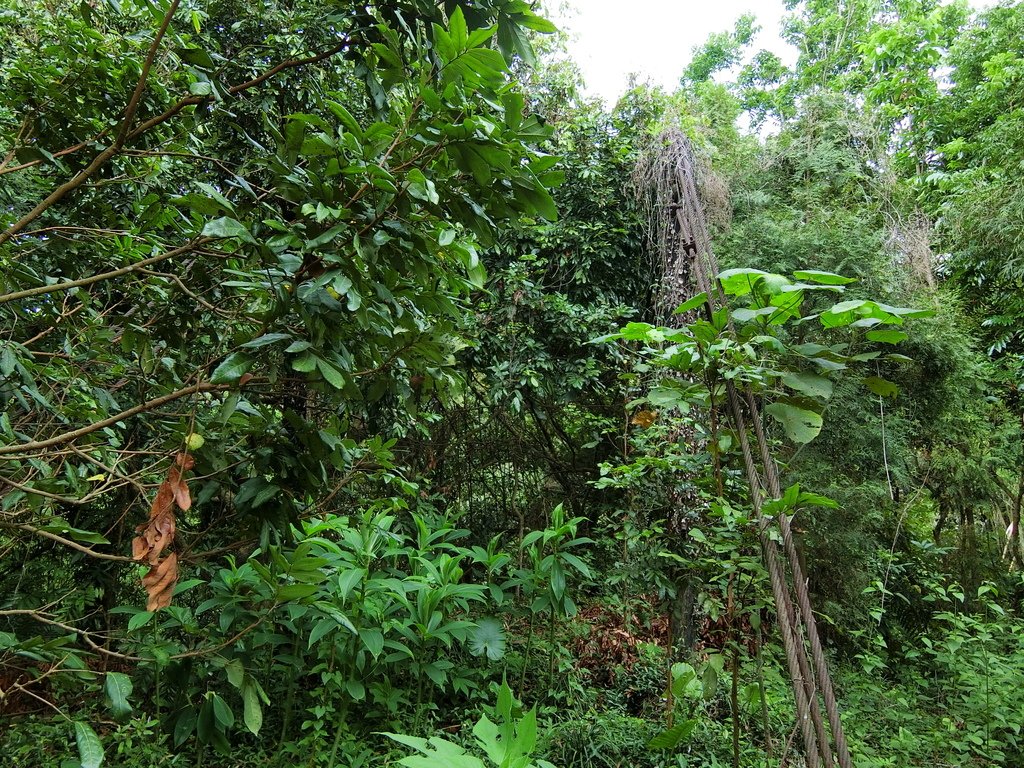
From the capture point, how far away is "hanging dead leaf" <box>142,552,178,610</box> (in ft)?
3.60

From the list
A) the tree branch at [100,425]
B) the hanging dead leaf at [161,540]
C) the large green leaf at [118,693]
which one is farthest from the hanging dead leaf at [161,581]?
Result: the tree branch at [100,425]

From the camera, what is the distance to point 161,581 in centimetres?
111

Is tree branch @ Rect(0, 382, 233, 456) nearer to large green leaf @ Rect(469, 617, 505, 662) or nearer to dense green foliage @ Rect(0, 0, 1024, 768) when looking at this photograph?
dense green foliage @ Rect(0, 0, 1024, 768)

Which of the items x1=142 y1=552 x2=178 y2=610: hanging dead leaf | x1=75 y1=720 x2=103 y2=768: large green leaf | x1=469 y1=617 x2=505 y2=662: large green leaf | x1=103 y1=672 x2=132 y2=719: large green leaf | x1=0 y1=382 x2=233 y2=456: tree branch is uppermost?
x1=0 y1=382 x2=233 y2=456: tree branch

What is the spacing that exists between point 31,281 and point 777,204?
443 centimetres

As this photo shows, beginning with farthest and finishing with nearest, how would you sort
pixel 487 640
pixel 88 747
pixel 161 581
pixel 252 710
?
pixel 487 640, pixel 252 710, pixel 161 581, pixel 88 747

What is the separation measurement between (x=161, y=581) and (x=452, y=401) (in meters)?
1.23

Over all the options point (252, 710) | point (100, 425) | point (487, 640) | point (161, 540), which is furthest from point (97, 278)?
point (487, 640)

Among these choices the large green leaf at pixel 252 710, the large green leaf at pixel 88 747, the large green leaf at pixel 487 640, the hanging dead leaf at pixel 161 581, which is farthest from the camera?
the large green leaf at pixel 487 640

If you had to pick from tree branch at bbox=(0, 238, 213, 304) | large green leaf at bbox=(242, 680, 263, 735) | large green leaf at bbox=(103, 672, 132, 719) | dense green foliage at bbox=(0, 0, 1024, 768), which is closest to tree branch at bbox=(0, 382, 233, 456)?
dense green foliage at bbox=(0, 0, 1024, 768)

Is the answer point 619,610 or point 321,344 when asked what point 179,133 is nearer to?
point 321,344

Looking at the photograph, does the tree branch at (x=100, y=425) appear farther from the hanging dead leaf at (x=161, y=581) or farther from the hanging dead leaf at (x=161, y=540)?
the hanging dead leaf at (x=161, y=581)

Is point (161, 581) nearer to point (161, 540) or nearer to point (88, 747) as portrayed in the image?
point (161, 540)

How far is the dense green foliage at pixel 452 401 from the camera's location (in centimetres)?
113
